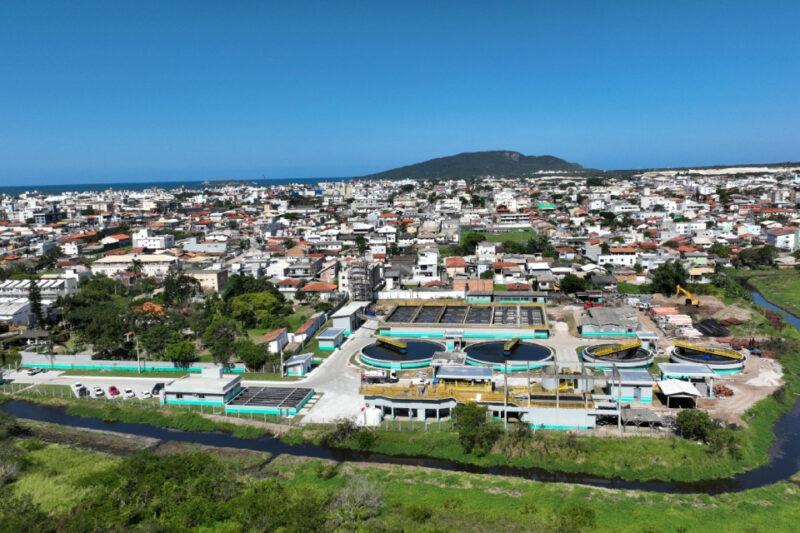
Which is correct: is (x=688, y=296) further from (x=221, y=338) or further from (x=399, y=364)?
(x=221, y=338)

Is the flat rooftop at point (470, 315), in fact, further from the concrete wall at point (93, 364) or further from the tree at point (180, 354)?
the tree at point (180, 354)

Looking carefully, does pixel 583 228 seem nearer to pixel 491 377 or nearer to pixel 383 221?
pixel 383 221

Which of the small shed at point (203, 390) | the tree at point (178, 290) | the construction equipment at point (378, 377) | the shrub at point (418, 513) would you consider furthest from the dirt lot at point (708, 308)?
the tree at point (178, 290)

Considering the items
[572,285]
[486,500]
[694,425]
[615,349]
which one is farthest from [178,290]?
[694,425]

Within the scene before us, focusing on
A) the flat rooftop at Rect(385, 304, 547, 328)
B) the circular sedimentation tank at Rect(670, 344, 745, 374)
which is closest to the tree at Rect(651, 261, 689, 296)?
the flat rooftop at Rect(385, 304, 547, 328)

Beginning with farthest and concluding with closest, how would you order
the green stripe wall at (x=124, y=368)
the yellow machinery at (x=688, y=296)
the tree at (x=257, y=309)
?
the yellow machinery at (x=688, y=296) < the tree at (x=257, y=309) < the green stripe wall at (x=124, y=368)

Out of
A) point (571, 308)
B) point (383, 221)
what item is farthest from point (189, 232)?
point (571, 308)
